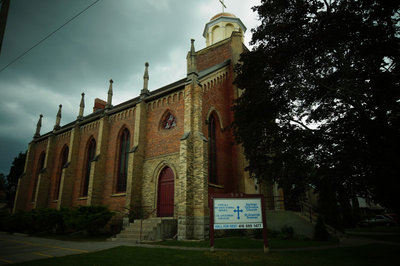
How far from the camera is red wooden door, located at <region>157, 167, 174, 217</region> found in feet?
51.8

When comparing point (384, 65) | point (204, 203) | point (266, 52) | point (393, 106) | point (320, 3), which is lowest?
point (204, 203)

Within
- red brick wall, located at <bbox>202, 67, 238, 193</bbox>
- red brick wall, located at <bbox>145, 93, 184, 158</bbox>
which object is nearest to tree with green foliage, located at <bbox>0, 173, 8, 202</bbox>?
red brick wall, located at <bbox>145, 93, 184, 158</bbox>

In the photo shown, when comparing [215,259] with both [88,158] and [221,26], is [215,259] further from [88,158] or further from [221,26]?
[221,26]

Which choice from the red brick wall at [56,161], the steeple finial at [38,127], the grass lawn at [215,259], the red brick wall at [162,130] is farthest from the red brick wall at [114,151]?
the steeple finial at [38,127]

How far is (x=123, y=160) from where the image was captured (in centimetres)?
1998

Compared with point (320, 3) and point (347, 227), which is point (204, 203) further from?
point (347, 227)

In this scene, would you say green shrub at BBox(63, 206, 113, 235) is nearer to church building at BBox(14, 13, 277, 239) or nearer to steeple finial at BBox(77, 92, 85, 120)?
church building at BBox(14, 13, 277, 239)

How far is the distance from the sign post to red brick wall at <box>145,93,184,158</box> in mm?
7456

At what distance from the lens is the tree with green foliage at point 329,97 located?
8180 mm

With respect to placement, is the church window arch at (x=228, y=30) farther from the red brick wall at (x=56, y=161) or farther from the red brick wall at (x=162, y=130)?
the red brick wall at (x=56, y=161)

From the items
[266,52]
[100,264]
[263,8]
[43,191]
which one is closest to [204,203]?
[100,264]

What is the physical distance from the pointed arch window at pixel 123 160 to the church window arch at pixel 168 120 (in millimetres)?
4350

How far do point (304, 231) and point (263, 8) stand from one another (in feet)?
41.0

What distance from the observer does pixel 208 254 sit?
27.2 ft
